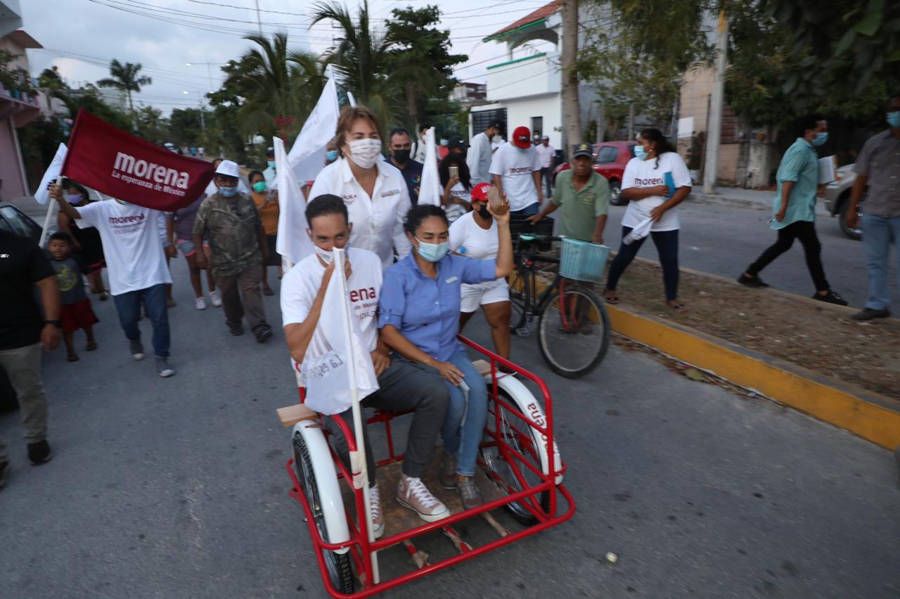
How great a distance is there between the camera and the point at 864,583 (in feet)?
8.27

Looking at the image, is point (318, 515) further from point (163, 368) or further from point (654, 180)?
point (654, 180)

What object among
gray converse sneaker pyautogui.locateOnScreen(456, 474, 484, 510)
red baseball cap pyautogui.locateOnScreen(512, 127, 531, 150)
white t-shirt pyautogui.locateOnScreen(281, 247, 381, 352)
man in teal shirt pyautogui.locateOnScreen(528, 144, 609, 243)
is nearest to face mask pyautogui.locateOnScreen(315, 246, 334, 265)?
white t-shirt pyautogui.locateOnScreen(281, 247, 381, 352)

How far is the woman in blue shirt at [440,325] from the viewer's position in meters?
2.92

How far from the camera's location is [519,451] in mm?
3229

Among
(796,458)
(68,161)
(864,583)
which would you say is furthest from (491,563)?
(68,161)

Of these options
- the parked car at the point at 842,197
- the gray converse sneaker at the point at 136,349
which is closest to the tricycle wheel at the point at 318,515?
the gray converse sneaker at the point at 136,349

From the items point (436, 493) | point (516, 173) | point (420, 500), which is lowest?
point (436, 493)

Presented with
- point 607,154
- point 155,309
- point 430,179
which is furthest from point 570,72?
point 607,154

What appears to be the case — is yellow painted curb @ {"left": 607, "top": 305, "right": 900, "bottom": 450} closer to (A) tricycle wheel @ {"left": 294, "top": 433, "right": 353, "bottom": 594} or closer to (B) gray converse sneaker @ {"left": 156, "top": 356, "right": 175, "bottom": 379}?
(A) tricycle wheel @ {"left": 294, "top": 433, "right": 353, "bottom": 594}

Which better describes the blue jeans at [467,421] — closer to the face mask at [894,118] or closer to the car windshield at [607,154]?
the face mask at [894,118]

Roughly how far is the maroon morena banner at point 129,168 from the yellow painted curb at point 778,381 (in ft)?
14.3

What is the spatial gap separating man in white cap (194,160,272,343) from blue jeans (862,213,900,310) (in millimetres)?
5835

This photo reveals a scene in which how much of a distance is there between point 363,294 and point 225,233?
372 cm

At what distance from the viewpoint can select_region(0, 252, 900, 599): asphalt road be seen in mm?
2646
